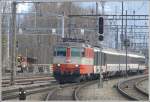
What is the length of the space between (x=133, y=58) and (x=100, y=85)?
→ 23787 mm

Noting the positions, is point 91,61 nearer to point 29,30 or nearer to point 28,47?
point 29,30

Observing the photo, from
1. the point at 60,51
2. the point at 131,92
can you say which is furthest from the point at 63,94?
the point at 60,51

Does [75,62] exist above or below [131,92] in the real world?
above

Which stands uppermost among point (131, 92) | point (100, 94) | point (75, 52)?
point (75, 52)

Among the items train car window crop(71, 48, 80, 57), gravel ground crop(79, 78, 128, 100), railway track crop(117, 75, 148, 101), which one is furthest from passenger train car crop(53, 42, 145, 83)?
gravel ground crop(79, 78, 128, 100)

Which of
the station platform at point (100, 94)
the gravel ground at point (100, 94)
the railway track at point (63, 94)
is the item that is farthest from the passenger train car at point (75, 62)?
the railway track at point (63, 94)

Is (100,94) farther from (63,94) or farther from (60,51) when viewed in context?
(60,51)

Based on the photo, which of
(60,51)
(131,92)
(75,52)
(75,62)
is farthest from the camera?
(75,52)

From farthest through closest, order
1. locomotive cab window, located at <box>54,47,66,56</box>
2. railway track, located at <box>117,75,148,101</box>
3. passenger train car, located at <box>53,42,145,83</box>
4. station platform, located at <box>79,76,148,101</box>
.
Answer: locomotive cab window, located at <box>54,47,66,56</box>
passenger train car, located at <box>53,42,145,83</box>
station platform, located at <box>79,76,148,101</box>
railway track, located at <box>117,75,148,101</box>

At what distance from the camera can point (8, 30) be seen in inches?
1523

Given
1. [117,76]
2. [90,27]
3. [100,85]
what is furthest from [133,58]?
[100,85]

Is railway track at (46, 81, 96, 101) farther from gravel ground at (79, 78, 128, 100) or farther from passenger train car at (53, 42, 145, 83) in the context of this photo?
passenger train car at (53, 42, 145, 83)

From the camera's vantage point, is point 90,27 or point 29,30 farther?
point 29,30

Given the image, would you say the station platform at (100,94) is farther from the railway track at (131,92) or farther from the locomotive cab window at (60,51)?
the locomotive cab window at (60,51)
